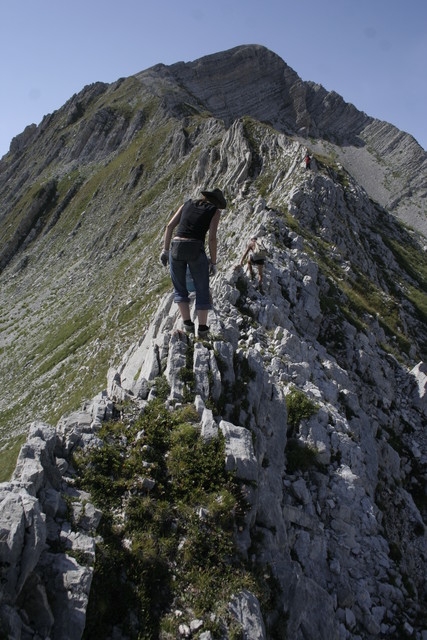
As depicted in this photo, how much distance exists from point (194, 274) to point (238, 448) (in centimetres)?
422

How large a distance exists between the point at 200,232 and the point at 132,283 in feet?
101

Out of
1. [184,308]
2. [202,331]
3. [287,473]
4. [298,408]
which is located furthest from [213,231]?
[287,473]

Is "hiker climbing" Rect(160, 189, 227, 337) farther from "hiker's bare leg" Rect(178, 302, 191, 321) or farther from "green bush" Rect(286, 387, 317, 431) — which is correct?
"green bush" Rect(286, 387, 317, 431)

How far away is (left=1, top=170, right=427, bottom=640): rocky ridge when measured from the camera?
605 cm

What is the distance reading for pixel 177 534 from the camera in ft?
22.2

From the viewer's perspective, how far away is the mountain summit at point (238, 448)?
5.89 meters

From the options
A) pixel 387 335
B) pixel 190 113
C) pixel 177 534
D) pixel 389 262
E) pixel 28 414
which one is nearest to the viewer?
pixel 177 534

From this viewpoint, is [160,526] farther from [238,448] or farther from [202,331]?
[202,331]

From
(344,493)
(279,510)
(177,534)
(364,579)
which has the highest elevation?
(177,534)

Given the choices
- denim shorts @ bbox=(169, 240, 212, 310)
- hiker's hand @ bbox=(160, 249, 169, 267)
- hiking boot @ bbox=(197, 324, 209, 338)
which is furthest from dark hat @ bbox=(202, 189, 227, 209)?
hiking boot @ bbox=(197, 324, 209, 338)

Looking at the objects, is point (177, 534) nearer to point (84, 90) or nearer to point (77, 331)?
point (77, 331)

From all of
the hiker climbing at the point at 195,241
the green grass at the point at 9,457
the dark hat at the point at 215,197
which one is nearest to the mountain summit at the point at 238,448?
the green grass at the point at 9,457

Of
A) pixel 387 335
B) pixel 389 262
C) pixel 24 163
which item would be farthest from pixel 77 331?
pixel 24 163

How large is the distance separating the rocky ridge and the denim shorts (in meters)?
1.22
